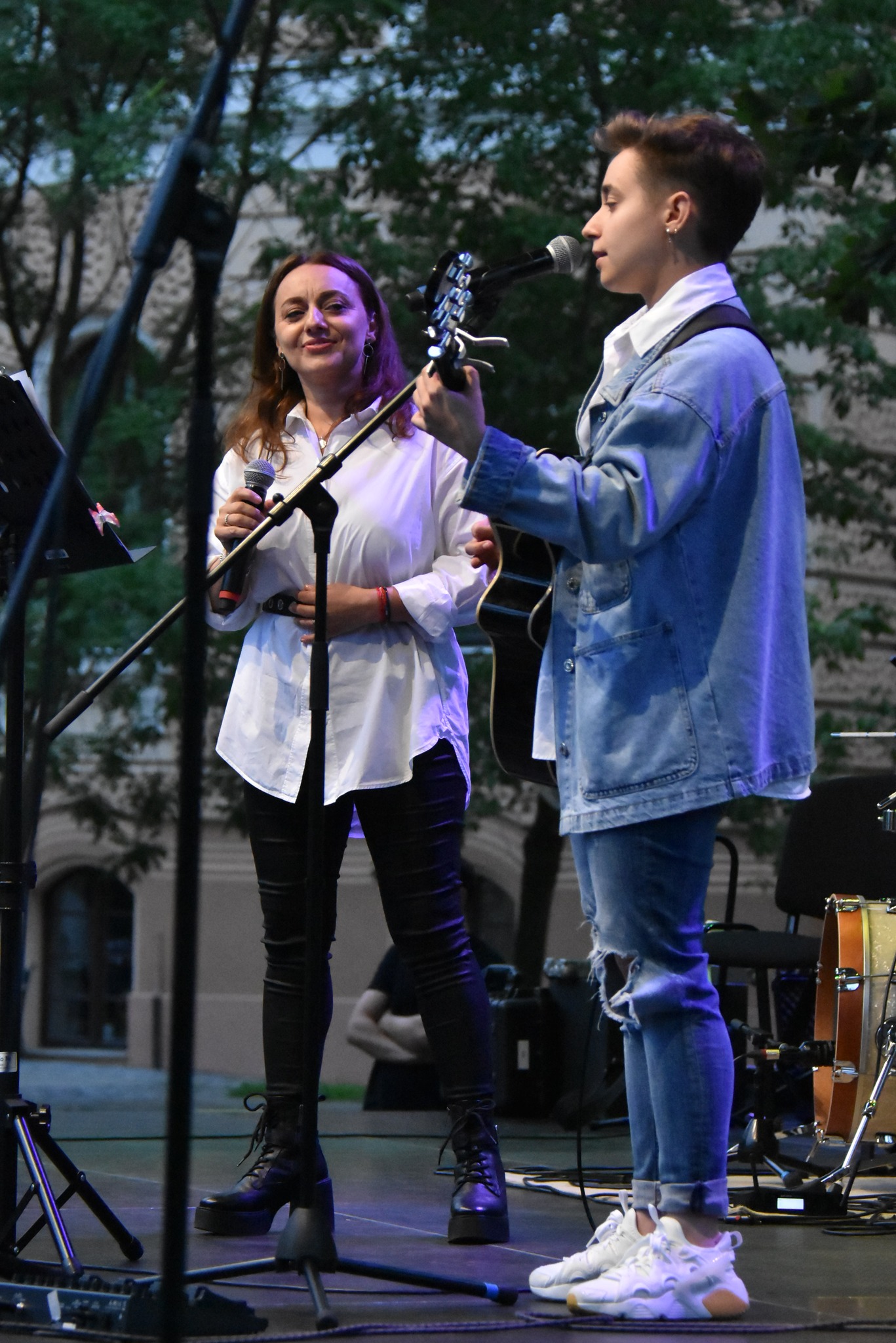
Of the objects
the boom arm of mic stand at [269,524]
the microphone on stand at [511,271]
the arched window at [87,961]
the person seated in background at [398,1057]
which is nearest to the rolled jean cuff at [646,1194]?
the boom arm of mic stand at [269,524]

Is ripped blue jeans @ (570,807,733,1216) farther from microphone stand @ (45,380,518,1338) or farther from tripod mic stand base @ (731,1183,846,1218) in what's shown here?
tripod mic stand base @ (731,1183,846,1218)

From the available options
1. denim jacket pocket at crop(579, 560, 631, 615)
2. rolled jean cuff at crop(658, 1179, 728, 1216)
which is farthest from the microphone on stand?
rolled jean cuff at crop(658, 1179, 728, 1216)

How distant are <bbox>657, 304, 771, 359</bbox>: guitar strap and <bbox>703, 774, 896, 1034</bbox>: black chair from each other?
324 centimetres

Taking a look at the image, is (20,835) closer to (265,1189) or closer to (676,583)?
(265,1189)

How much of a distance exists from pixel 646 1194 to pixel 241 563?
4.11ft

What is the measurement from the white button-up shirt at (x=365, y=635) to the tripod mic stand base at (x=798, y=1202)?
4.52 feet

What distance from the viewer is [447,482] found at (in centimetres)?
331

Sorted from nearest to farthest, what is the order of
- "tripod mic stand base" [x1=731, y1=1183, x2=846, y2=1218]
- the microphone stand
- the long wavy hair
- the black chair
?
the microphone stand → the long wavy hair → "tripod mic stand base" [x1=731, y1=1183, x2=846, y2=1218] → the black chair

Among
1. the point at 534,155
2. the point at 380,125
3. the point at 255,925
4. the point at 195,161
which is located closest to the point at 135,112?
the point at 380,125

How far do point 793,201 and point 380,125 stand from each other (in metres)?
2.40

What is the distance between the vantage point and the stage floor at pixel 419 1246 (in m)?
2.45

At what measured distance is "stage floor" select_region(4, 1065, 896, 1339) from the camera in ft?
8.05

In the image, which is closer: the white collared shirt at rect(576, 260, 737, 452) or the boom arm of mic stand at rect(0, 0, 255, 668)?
the boom arm of mic stand at rect(0, 0, 255, 668)

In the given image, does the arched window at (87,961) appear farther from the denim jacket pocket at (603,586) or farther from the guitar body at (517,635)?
the denim jacket pocket at (603,586)
